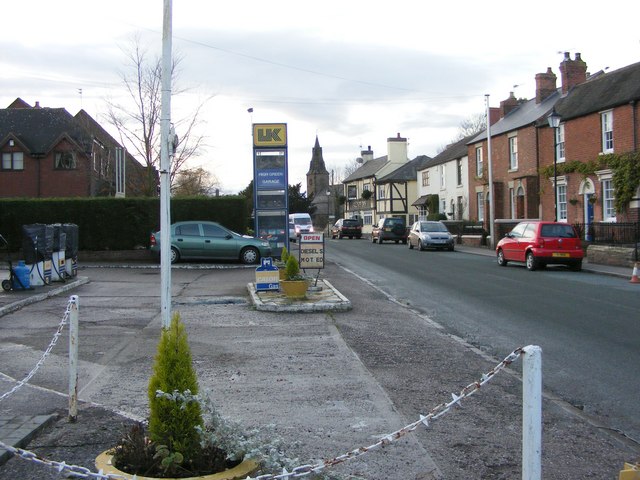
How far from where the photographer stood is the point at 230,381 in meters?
7.43

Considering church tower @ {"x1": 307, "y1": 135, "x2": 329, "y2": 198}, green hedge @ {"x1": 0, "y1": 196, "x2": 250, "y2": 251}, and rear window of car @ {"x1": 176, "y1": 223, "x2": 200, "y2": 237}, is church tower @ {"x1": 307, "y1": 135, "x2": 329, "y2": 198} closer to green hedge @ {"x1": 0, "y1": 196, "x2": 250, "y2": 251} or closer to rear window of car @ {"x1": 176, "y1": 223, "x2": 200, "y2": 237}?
green hedge @ {"x1": 0, "y1": 196, "x2": 250, "y2": 251}

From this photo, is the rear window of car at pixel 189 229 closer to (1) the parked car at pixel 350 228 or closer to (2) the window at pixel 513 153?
(2) the window at pixel 513 153

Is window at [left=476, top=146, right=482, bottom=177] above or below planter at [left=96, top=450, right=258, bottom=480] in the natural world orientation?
above

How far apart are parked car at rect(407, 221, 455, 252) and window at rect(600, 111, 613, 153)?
9.07 metres

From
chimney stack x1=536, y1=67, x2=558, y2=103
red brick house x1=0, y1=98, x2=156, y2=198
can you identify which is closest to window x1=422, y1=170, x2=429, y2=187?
chimney stack x1=536, y1=67, x2=558, y2=103

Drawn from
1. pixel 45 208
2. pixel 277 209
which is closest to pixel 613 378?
pixel 277 209

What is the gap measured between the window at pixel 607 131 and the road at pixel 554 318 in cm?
901

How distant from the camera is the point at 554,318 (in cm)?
1227

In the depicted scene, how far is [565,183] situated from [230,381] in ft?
96.4

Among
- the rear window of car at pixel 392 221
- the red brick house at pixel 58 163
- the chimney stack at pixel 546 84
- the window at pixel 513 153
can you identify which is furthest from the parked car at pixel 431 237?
the red brick house at pixel 58 163

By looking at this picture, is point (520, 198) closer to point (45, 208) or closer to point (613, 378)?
point (45, 208)

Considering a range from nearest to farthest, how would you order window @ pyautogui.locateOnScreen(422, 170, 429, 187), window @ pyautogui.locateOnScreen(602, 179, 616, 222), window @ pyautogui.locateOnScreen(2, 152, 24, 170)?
window @ pyautogui.locateOnScreen(602, 179, 616, 222) → window @ pyautogui.locateOnScreen(2, 152, 24, 170) → window @ pyautogui.locateOnScreen(422, 170, 429, 187)

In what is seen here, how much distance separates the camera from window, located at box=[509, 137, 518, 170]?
129 ft

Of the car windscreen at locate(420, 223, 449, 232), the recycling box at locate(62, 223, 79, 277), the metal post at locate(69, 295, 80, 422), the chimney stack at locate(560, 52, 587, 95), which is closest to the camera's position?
the metal post at locate(69, 295, 80, 422)
